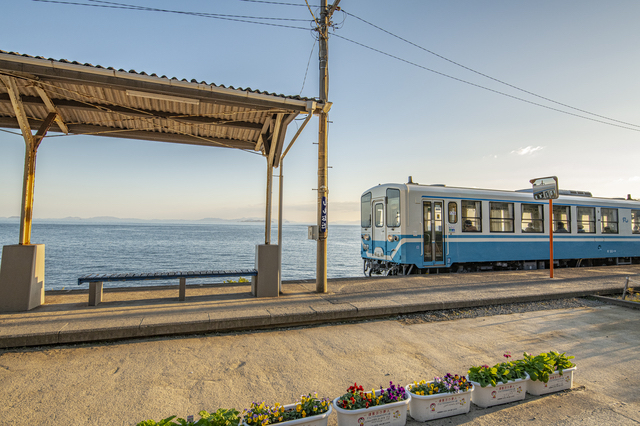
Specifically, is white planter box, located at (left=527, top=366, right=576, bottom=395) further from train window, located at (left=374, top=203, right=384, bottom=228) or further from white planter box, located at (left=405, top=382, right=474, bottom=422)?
train window, located at (left=374, top=203, right=384, bottom=228)

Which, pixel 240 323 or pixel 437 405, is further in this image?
pixel 240 323

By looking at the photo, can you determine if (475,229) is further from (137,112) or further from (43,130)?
(43,130)

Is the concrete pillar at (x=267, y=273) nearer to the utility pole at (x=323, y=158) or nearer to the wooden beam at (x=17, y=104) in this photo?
the utility pole at (x=323, y=158)

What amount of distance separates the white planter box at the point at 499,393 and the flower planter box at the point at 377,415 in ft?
2.62

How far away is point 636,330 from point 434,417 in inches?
202

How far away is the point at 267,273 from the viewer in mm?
7016

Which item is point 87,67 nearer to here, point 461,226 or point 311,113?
point 311,113

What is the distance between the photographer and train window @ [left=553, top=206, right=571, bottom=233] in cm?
1302

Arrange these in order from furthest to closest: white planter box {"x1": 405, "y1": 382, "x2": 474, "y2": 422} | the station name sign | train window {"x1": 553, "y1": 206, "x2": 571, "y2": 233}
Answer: train window {"x1": 553, "y1": 206, "x2": 571, "y2": 233} < the station name sign < white planter box {"x1": 405, "y1": 382, "x2": 474, "y2": 422}

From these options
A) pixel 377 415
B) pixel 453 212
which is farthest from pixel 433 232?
pixel 377 415

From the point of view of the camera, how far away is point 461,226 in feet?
37.0

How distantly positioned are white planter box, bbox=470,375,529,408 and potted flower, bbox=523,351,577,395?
16 centimetres

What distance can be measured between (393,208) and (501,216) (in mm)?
4114

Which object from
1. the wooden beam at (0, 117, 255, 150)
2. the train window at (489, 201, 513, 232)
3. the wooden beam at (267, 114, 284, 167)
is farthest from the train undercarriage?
the wooden beam at (0, 117, 255, 150)
